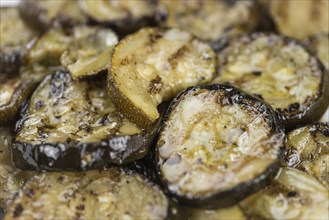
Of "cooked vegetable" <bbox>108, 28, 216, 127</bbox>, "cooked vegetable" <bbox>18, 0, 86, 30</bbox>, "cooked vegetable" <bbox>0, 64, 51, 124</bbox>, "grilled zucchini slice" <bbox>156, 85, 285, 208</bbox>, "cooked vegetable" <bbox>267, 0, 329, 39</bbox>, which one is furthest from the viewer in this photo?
"cooked vegetable" <bbox>267, 0, 329, 39</bbox>

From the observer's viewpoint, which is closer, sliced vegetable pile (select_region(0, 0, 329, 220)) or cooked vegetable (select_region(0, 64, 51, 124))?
sliced vegetable pile (select_region(0, 0, 329, 220))

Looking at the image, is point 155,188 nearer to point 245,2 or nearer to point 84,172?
point 84,172

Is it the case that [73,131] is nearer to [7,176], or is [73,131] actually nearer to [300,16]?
[7,176]

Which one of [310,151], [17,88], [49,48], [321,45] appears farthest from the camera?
[321,45]

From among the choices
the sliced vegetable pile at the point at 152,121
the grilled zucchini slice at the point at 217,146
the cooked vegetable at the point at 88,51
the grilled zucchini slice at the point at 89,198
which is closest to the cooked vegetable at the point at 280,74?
the sliced vegetable pile at the point at 152,121

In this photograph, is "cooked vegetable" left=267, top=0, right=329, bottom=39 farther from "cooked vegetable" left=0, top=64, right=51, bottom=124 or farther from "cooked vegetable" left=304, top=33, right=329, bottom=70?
"cooked vegetable" left=0, top=64, right=51, bottom=124

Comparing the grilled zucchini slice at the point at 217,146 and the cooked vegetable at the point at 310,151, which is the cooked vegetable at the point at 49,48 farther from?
the cooked vegetable at the point at 310,151

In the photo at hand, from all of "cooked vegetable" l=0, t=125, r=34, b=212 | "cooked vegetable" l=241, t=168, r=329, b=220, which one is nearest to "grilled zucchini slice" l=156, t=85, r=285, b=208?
"cooked vegetable" l=241, t=168, r=329, b=220

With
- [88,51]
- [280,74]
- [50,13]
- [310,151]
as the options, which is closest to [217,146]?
[310,151]
